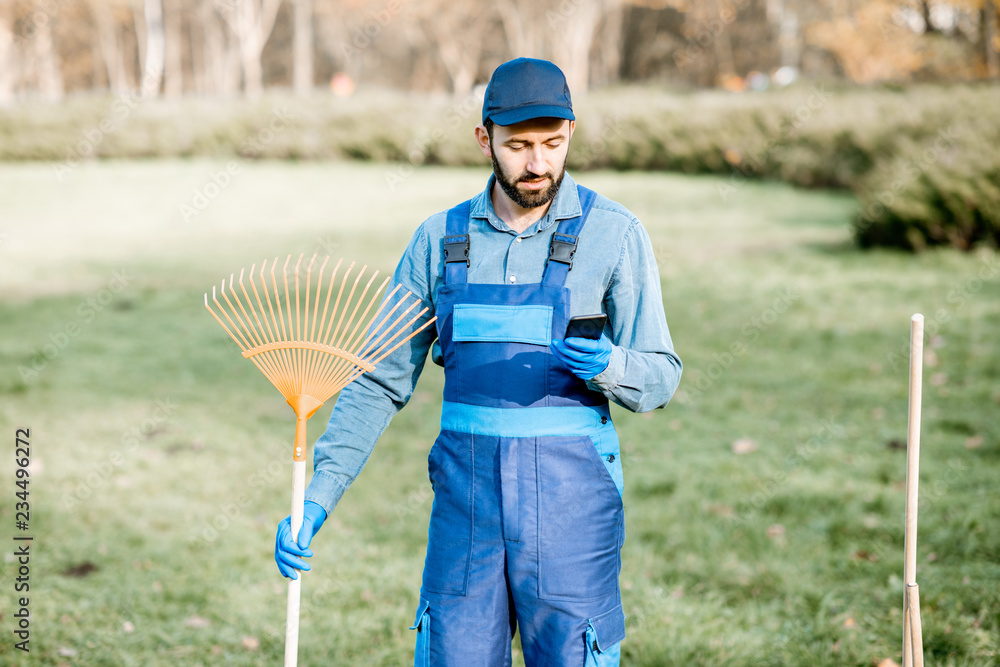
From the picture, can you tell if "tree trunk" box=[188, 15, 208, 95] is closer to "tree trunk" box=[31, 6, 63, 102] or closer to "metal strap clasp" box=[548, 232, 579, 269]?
"tree trunk" box=[31, 6, 63, 102]

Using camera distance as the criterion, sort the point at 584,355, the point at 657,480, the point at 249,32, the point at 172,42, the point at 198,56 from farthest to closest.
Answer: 1. the point at 198,56
2. the point at 172,42
3. the point at 249,32
4. the point at 657,480
5. the point at 584,355

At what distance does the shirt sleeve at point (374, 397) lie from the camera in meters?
2.14

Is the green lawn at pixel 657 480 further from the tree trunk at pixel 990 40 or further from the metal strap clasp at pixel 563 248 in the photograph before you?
the tree trunk at pixel 990 40

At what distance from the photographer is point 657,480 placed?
5.07m

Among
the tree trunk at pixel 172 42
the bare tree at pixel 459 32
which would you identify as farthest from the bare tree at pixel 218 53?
the bare tree at pixel 459 32

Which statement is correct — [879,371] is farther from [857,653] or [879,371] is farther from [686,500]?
[857,653]

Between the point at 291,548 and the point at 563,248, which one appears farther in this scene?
the point at 563,248

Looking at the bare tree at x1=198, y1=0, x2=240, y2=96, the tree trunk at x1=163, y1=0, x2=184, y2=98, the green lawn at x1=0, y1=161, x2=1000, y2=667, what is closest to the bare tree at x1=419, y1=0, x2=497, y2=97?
the bare tree at x1=198, y1=0, x2=240, y2=96

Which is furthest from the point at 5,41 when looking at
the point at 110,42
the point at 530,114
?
the point at 530,114

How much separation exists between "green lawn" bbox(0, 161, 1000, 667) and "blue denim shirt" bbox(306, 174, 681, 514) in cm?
166

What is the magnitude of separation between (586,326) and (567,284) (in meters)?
0.11

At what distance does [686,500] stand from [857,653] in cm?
155

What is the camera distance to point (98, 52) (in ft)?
166

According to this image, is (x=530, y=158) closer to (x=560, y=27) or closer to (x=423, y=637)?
(x=423, y=637)
